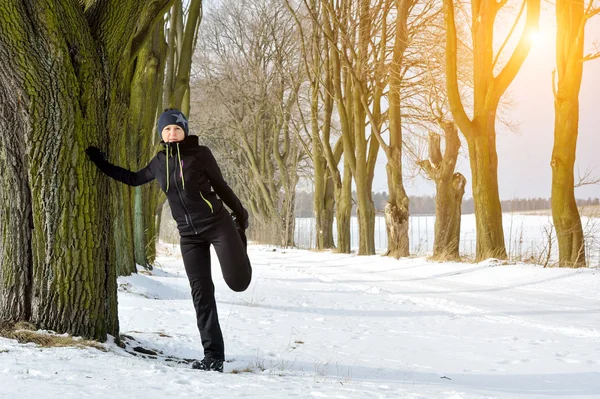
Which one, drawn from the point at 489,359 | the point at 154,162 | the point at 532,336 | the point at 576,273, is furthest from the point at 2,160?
the point at 576,273

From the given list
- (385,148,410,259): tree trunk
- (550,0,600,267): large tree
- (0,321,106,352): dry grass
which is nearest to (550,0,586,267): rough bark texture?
(550,0,600,267): large tree

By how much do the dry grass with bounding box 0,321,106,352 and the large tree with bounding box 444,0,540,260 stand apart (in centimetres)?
969

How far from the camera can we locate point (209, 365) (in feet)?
13.5

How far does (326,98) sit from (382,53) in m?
4.24

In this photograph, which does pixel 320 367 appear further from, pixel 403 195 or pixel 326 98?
pixel 326 98

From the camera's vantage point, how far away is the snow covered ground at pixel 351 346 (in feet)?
10.7

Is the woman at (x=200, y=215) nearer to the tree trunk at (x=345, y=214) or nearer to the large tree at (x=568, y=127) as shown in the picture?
the large tree at (x=568, y=127)

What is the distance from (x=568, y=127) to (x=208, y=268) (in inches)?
382

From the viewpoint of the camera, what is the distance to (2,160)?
4.28m

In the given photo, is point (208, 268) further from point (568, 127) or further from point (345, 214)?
point (345, 214)

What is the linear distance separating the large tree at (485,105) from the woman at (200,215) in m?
9.04

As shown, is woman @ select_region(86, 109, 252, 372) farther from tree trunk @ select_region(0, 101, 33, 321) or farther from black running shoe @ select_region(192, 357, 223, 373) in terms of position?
tree trunk @ select_region(0, 101, 33, 321)

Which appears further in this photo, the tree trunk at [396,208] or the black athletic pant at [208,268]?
the tree trunk at [396,208]

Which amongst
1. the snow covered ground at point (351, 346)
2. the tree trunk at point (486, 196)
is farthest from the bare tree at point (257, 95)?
the snow covered ground at point (351, 346)
